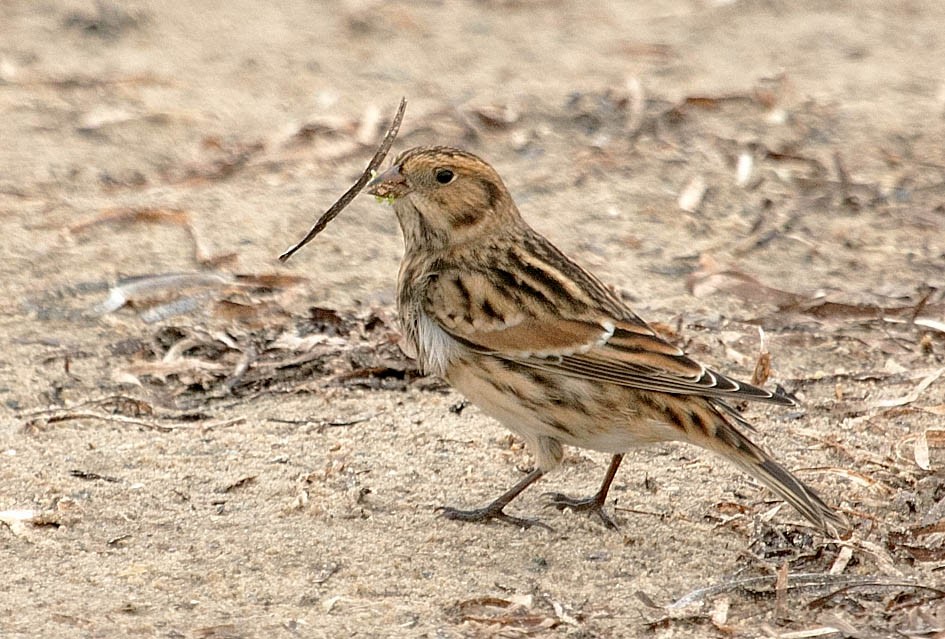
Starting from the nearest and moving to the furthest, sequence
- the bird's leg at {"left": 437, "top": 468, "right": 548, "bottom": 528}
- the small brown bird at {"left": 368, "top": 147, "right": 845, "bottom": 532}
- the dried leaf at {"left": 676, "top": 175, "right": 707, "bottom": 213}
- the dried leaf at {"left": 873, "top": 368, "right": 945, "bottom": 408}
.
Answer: the small brown bird at {"left": 368, "top": 147, "right": 845, "bottom": 532}
the bird's leg at {"left": 437, "top": 468, "right": 548, "bottom": 528}
the dried leaf at {"left": 873, "top": 368, "right": 945, "bottom": 408}
the dried leaf at {"left": 676, "top": 175, "right": 707, "bottom": 213}

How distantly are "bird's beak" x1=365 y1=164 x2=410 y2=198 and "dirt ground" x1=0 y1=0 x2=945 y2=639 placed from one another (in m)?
0.95

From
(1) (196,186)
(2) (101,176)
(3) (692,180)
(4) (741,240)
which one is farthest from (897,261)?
(2) (101,176)

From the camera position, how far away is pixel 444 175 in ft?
22.5

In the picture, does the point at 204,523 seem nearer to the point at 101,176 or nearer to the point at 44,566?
the point at 44,566

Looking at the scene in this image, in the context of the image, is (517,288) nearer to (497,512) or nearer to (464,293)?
(464,293)

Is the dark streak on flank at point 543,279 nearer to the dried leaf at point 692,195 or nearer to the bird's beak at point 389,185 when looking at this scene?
the bird's beak at point 389,185

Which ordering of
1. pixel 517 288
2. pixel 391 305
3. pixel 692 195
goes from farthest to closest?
1. pixel 692 195
2. pixel 391 305
3. pixel 517 288

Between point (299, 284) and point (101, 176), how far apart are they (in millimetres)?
2235

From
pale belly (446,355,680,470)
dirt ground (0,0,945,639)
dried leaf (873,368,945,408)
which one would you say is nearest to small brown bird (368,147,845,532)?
pale belly (446,355,680,470)

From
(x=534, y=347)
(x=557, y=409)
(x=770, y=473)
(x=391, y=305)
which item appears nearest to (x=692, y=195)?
(x=391, y=305)

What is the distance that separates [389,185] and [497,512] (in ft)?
4.89

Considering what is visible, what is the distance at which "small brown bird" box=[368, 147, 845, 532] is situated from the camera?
6.00 m

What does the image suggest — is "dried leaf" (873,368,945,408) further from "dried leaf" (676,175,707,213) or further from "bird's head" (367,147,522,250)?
"dried leaf" (676,175,707,213)

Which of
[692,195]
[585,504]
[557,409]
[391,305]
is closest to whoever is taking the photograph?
[557,409]
